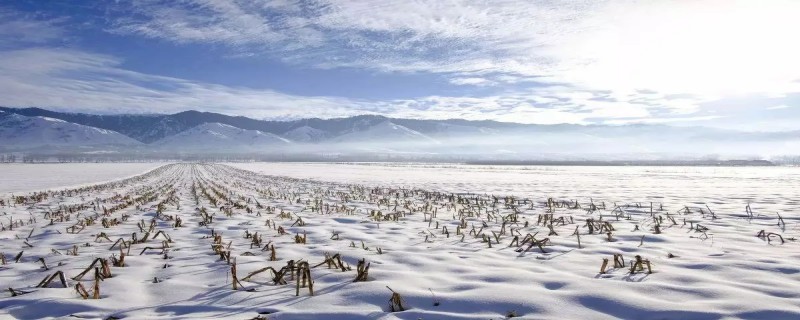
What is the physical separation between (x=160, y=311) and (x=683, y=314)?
163 inches

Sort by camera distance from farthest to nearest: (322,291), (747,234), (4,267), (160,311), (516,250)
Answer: (747,234) < (516,250) < (4,267) < (322,291) < (160,311)

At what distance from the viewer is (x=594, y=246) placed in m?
7.04

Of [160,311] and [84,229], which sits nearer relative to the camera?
[160,311]

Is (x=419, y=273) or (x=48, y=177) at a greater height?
(x=419, y=273)

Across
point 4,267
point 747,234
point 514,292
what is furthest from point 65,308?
point 747,234

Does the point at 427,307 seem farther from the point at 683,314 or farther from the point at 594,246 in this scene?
the point at 594,246

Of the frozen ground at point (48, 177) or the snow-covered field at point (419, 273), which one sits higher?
the snow-covered field at point (419, 273)

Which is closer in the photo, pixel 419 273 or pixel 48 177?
pixel 419 273

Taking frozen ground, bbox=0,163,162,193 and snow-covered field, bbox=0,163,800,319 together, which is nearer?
snow-covered field, bbox=0,163,800,319

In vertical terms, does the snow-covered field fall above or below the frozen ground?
above

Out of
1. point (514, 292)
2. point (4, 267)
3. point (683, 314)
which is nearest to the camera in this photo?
point (683, 314)

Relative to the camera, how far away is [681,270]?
17.3 ft

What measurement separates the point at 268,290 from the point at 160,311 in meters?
0.96

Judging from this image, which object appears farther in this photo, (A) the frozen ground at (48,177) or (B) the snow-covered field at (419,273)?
(A) the frozen ground at (48,177)
